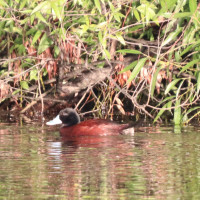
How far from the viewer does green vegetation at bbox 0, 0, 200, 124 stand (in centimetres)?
909

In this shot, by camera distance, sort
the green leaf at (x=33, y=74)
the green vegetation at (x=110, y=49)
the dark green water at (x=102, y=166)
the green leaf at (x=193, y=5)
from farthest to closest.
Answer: the green leaf at (x=33, y=74), the green vegetation at (x=110, y=49), the green leaf at (x=193, y=5), the dark green water at (x=102, y=166)

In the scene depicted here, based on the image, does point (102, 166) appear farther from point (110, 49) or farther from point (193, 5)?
point (110, 49)

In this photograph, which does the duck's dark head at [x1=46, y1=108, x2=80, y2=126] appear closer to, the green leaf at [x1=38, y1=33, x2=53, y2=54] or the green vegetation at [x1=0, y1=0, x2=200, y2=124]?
Answer: the green vegetation at [x1=0, y1=0, x2=200, y2=124]

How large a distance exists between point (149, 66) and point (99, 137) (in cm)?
141

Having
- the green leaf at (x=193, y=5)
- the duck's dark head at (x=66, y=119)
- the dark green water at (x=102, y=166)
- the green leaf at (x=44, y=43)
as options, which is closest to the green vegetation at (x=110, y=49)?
the green leaf at (x=44, y=43)

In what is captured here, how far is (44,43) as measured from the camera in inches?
409

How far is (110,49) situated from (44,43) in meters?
0.96

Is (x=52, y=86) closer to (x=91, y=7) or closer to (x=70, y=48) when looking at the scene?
(x=70, y=48)

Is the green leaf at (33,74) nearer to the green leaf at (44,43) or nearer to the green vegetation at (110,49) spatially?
the green vegetation at (110,49)

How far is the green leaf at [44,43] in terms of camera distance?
10.4 meters

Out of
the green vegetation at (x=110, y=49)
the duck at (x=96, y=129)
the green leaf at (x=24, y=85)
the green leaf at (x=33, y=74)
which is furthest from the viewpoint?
the green leaf at (x=24, y=85)

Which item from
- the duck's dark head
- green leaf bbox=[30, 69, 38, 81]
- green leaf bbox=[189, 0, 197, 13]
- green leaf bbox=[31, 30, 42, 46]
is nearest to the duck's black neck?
the duck's dark head

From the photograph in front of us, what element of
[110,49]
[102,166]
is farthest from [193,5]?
[110,49]

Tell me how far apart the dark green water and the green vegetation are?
0.86m
